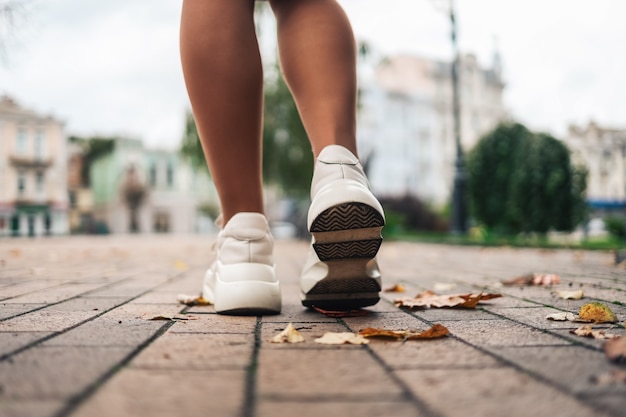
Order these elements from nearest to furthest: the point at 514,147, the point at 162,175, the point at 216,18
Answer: the point at 216,18 → the point at 514,147 → the point at 162,175

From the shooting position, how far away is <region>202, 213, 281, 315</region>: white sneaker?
5.04 feet

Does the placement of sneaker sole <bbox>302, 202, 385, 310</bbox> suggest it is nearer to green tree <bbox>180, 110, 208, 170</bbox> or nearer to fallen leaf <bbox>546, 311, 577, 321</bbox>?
fallen leaf <bbox>546, 311, 577, 321</bbox>

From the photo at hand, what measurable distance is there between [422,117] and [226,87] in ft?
133

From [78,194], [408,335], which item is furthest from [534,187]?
[78,194]

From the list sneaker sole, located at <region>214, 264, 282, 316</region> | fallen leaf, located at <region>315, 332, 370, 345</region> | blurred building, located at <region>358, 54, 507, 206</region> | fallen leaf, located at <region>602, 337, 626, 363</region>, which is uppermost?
blurred building, located at <region>358, 54, 507, 206</region>

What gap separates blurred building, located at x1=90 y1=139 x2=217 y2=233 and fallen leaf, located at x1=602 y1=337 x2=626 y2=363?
3604 centimetres

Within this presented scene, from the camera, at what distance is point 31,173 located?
→ 33.5 m

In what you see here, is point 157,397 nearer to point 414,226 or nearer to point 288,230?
point 414,226

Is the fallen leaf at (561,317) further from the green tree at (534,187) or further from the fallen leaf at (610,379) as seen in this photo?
the green tree at (534,187)

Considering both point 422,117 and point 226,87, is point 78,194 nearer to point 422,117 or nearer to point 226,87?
point 422,117

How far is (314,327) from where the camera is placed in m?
1.40

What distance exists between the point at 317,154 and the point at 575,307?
2.89ft

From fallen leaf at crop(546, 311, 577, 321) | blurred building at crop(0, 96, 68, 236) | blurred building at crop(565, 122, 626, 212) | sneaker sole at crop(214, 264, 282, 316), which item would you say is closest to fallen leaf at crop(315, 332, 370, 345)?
sneaker sole at crop(214, 264, 282, 316)

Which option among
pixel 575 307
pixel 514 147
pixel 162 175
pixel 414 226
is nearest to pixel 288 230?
pixel 414 226
